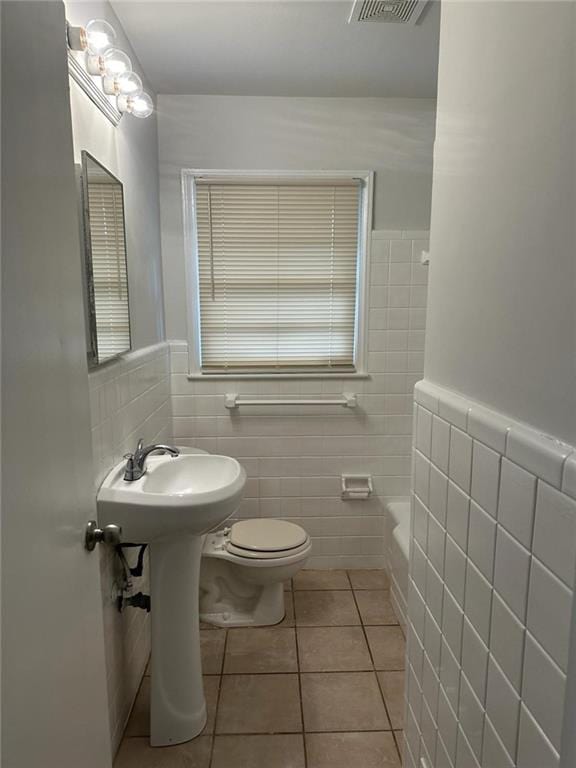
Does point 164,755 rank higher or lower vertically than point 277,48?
lower

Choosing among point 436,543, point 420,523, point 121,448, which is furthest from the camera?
point 121,448

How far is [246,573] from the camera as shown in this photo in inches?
80.6

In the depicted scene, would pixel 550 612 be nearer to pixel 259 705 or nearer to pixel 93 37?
pixel 259 705

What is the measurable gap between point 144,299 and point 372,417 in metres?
1.32

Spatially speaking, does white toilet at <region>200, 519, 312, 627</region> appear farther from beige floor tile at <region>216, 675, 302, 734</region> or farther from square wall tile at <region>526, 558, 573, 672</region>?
square wall tile at <region>526, 558, 573, 672</region>

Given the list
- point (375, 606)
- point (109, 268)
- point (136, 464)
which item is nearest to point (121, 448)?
point (136, 464)

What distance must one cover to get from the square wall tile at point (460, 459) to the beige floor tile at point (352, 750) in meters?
1.19

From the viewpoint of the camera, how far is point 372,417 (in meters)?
2.52

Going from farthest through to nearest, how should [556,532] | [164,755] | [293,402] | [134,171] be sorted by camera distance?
[293,402]
[134,171]
[164,755]
[556,532]

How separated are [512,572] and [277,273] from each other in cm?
199

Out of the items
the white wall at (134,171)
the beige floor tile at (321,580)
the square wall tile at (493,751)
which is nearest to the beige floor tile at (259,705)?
the beige floor tile at (321,580)

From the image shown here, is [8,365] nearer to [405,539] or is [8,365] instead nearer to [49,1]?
[49,1]

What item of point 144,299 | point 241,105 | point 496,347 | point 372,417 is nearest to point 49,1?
point 496,347

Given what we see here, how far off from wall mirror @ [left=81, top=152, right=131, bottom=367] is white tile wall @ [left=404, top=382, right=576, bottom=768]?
3.23 feet
